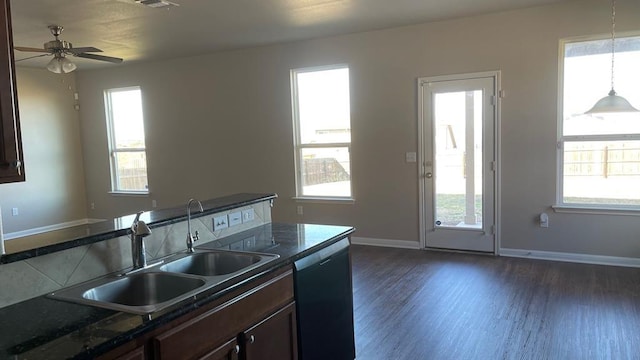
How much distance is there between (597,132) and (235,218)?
3.97 metres

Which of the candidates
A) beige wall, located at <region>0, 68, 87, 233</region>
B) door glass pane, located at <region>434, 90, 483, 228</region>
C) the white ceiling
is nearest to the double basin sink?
the white ceiling

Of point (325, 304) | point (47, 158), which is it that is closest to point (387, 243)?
point (325, 304)

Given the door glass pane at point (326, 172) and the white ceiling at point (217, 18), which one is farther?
the door glass pane at point (326, 172)

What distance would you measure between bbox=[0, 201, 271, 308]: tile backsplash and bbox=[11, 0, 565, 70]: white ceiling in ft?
9.27

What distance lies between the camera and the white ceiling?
14.7ft

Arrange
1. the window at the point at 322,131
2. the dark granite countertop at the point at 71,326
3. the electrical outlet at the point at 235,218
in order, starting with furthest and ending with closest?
the window at the point at 322,131 → the electrical outlet at the point at 235,218 → the dark granite countertop at the point at 71,326

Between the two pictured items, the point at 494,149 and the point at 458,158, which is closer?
the point at 494,149

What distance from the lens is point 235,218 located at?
9.13 feet

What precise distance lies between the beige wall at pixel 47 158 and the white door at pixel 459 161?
6.33 metres

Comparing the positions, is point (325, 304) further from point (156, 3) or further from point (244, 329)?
point (156, 3)

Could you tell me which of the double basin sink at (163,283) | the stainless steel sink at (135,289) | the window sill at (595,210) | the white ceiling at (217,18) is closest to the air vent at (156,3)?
the white ceiling at (217,18)

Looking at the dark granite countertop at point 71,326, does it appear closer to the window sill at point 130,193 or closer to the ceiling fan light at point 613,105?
the ceiling fan light at point 613,105

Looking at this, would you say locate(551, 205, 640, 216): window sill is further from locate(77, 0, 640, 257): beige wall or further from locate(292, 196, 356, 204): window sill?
locate(292, 196, 356, 204): window sill

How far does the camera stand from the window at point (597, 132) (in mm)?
4656
